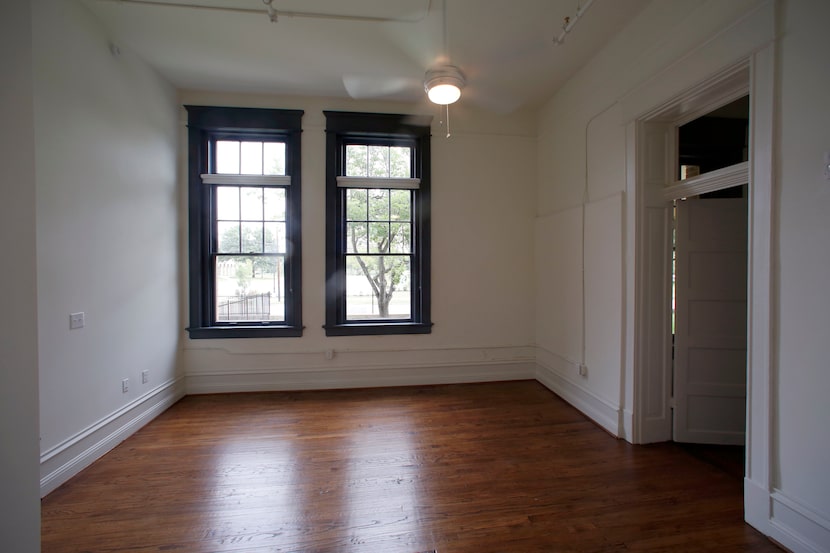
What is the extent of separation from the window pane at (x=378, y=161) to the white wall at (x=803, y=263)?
10.4ft

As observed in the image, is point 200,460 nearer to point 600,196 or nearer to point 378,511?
point 378,511

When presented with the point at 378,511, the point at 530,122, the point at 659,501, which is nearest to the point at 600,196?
the point at 530,122

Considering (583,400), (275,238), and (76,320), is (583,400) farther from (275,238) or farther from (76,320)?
(76,320)

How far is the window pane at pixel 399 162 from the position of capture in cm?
395

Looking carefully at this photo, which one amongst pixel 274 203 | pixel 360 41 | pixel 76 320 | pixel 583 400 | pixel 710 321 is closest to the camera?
pixel 76 320

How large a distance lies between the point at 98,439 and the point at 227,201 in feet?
7.96

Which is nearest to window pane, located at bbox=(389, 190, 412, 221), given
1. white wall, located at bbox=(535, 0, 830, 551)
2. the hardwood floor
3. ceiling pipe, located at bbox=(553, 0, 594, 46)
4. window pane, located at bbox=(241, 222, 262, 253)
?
window pane, located at bbox=(241, 222, 262, 253)

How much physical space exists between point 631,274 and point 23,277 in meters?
3.39

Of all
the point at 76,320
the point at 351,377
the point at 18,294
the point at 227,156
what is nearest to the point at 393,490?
the point at 351,377

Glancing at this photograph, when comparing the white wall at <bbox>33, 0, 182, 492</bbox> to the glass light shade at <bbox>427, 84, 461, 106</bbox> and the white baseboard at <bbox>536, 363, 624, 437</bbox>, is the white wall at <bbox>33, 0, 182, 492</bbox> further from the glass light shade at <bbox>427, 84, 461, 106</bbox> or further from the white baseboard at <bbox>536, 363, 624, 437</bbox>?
the white baseboard at <bbox>536, 363, 624, 437</bbox>

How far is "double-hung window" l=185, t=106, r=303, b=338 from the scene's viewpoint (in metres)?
3.63

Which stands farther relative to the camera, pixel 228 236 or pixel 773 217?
pixel 228 236

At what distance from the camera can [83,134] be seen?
7.70ft

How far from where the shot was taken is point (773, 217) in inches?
66.0
